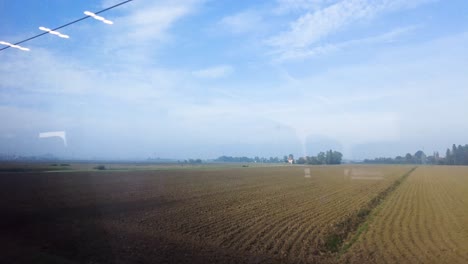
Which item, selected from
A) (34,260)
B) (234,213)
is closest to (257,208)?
(234,213)

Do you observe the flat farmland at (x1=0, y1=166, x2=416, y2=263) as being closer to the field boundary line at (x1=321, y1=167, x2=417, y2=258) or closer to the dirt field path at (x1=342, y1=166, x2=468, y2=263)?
the field boundary line at (x1=321, y1=167, x2=417, y2=258)

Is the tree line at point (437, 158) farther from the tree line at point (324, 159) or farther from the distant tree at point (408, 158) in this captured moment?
the tree line at point (324, 159)

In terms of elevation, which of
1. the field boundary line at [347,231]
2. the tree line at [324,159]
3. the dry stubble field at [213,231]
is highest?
the tree line at [324,159]

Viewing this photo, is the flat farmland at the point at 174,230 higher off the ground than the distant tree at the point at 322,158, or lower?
lower

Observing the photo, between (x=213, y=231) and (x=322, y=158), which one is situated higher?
(x=322, y=158)

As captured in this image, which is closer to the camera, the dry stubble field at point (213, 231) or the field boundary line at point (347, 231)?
the dry stubble field at point (213, 231)

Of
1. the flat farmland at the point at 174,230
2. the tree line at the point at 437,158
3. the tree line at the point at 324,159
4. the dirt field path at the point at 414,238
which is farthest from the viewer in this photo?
the tree line at the point at 437,158

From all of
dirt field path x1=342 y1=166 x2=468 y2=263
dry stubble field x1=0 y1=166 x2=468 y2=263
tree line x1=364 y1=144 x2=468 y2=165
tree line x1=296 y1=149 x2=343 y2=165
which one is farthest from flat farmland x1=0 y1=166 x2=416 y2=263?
tree line x1=364 y1=144 x2=468 y2=165

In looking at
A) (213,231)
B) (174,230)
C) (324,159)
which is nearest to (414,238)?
(213,231)

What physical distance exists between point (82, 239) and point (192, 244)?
326 centimetres

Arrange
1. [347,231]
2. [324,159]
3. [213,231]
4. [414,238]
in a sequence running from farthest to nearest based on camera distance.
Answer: [324,159]
[347,231]
[213,231]
[414,238]

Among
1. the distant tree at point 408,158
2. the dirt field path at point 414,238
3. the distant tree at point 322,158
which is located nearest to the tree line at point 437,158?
the distant tree at point 408,158

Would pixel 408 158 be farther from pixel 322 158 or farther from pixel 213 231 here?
pixel 213 231

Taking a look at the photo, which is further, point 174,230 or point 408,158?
point 408,158
